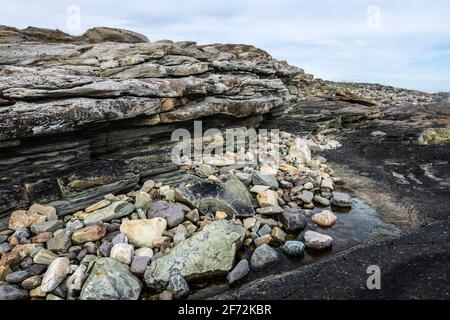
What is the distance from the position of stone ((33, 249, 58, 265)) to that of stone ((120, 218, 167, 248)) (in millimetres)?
1586

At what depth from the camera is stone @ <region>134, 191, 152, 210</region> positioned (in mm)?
9406

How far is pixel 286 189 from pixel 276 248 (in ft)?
11.9

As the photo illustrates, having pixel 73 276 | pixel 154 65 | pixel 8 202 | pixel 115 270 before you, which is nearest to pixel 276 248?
pixel 115 270

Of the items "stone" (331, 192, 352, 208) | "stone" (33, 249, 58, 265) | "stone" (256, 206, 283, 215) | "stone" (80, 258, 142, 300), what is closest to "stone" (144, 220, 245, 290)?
"stone" (80, 258, 142, 300)

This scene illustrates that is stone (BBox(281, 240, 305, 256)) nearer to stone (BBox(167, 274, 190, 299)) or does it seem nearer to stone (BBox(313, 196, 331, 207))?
stone (BBox(167, 274, 190, 299))

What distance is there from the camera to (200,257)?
283 inches

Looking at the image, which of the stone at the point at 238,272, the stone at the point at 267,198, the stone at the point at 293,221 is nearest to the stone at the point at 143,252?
the stone at the point at 238,272

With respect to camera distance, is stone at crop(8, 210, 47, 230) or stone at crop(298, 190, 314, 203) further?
stone at crop(298, 190, 314, 203)

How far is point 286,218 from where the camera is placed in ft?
30.3

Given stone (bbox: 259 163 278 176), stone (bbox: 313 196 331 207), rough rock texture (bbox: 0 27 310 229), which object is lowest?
stone (bbox: 313 196 331 207)

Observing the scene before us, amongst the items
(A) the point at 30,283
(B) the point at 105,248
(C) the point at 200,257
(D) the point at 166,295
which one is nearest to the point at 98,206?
(B) the point at 105,248

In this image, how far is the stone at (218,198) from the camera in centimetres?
958

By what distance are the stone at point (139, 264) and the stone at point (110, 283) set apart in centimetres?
13

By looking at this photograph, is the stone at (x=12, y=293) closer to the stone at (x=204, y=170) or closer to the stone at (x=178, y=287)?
the stone at (x=178, y=287)
